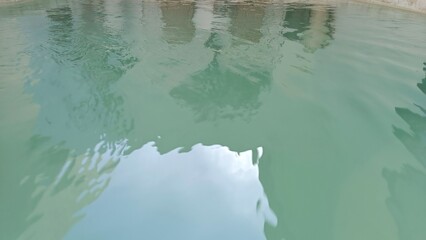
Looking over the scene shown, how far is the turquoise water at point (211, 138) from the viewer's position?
2.56 metres

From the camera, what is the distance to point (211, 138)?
3623 millimetres

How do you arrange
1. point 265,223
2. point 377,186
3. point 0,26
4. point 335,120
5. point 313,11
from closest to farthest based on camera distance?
point 265,223, point 377,186, point 335,120, point 0,26, point 313,11

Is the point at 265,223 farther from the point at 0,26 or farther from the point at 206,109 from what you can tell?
the point at 0,26

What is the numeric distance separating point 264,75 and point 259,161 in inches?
93.1

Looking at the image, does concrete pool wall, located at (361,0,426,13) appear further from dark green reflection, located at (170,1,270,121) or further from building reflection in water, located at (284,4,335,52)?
dark green reflection, located at (170,1,270,121)

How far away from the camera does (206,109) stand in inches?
167

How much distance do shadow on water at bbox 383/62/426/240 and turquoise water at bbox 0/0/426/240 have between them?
12 mm

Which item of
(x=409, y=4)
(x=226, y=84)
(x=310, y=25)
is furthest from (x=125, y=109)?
(x=409, y=4)

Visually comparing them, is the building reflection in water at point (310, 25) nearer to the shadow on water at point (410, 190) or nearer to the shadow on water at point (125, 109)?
the shadow on water at point (125, 109)

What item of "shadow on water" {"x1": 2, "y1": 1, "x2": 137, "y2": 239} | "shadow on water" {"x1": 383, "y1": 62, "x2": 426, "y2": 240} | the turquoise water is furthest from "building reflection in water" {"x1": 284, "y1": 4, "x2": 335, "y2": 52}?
"shadow on water" {"x1": 2, "y1": 1, "x2": 137, "y2": 239}

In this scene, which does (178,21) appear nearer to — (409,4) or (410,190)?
(410,190)

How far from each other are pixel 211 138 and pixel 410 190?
6.66 feet

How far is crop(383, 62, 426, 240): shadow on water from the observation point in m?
2.51

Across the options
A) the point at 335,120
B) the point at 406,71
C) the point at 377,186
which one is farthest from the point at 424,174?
the point at 406,71
